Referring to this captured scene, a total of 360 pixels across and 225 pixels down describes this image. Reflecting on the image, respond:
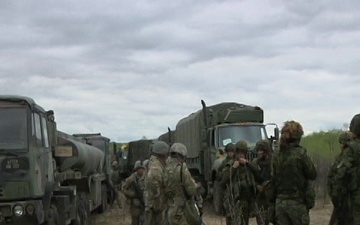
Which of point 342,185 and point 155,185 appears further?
point 155,185

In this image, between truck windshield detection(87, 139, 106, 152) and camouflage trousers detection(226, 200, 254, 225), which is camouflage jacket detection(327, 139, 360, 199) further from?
truck windshield detection(87, 139, 106, 152)

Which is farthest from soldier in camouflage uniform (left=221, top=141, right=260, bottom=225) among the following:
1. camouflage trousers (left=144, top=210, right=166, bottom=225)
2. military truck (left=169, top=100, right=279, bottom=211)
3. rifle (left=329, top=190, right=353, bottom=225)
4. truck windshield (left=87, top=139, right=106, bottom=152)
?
truck windshield (left=87, top=139, right=106, bottom=152)

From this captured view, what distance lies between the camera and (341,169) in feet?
24.3

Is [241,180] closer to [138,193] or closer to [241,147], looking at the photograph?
[241,147]

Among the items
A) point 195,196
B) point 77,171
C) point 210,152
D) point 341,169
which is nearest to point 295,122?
point 341,169

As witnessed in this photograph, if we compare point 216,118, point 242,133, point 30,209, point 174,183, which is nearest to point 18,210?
point 30,209

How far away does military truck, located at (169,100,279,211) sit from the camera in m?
18.5

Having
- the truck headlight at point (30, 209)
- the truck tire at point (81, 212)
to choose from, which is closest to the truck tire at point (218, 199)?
the truck tire at point (81, 212)

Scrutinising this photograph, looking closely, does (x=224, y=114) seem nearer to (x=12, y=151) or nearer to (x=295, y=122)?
(x=12, y=151)

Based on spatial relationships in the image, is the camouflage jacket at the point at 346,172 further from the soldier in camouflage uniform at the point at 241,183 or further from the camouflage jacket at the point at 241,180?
the camouflage jacket at the point at 241,180

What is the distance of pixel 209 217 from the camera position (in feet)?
58.6

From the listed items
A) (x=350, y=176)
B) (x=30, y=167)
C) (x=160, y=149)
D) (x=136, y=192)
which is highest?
(x=160, y=149)

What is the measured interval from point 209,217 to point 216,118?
117 inches

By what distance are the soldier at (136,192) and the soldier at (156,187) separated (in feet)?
10.9
